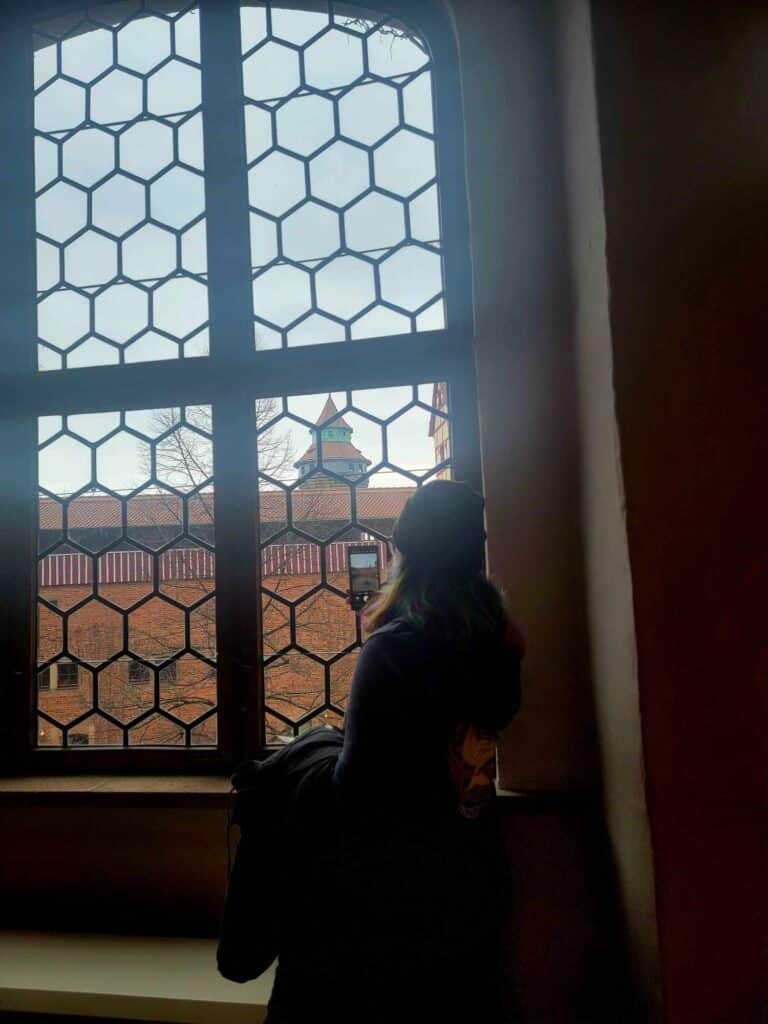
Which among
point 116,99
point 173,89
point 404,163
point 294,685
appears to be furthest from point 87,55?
point 294,685

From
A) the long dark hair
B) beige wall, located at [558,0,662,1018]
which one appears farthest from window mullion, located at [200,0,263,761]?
beige wall, located at [558,0,662,1018]

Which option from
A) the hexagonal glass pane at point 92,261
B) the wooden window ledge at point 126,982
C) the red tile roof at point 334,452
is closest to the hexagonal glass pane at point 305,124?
the hexagonal glass pane at point 92,261

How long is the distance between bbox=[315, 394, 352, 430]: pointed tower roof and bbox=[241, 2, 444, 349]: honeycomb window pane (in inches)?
7.2

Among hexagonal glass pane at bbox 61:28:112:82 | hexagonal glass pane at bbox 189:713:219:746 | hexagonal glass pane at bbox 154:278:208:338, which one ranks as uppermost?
hexagonal glass pane at bbox 61:28:112:82

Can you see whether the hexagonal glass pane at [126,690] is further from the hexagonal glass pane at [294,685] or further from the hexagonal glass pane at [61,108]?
the hexagonal glass pane at [61,108]

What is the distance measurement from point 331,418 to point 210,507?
1.38ft

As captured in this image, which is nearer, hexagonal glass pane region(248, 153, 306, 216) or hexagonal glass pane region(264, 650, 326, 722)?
hexagonal glass pane region(264, 650, 326, 722)

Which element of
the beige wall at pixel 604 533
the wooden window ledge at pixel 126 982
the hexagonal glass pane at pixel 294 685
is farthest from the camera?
the hexagonal glass pane at pixel 294 685

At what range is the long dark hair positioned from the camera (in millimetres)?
966

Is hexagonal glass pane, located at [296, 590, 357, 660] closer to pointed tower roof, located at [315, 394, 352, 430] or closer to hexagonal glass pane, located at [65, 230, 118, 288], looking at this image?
pointed tower roof, located at [315, 394, 352, 430]

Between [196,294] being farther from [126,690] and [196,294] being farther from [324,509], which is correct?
[126,690]

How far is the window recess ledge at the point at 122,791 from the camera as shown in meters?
1.49

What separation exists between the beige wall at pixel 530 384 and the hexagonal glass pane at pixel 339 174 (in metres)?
0.37

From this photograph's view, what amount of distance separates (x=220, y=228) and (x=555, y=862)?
184 centimetres
